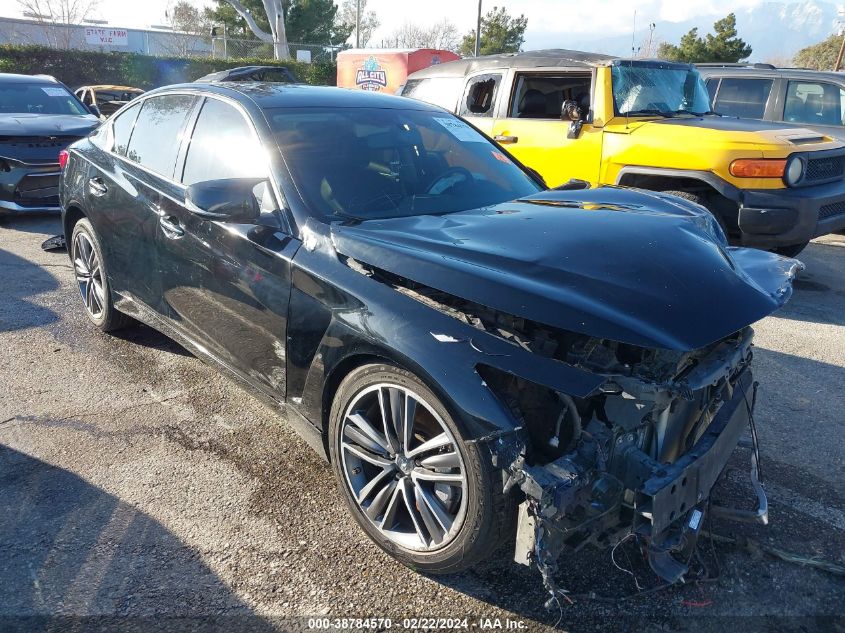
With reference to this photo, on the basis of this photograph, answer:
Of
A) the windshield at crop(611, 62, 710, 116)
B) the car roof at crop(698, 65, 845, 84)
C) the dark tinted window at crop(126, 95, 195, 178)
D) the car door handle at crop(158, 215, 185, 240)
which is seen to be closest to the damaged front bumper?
the car door handle at crop(158, 215, 185, 240)

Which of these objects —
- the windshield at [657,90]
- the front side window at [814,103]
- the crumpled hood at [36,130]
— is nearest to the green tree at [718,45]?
the front side window at [814,103]

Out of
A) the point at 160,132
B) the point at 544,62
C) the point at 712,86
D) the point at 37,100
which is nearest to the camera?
the point at 160,132

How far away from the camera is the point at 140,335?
188 inches

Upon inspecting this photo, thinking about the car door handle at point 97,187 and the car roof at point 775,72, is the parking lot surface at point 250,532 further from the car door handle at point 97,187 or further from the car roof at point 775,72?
the car roof at point 775,72

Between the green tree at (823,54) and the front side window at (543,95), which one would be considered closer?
the front side window at (543,95)

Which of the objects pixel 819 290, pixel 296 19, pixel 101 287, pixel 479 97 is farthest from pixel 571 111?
pixel 296 19

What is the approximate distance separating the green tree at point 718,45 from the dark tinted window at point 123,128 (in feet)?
92.2

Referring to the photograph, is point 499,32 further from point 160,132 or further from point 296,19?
point 160,132

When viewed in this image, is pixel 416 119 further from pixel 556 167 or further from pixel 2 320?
pixel 2 320

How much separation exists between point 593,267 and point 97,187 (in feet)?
11.2

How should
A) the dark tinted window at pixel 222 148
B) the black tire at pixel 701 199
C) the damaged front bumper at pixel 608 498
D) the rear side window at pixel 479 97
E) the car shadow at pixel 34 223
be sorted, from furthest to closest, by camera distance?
the car shadow at pixel 34 223, the rear side window at pixel 479 97, the black tire at pixel 701 199, the dark tinted window at pixel 222 148, the damaged front bumper at pixel 608 498

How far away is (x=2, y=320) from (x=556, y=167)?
16.2 feet

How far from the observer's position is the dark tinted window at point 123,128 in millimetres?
4234

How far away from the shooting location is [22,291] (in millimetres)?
5621
